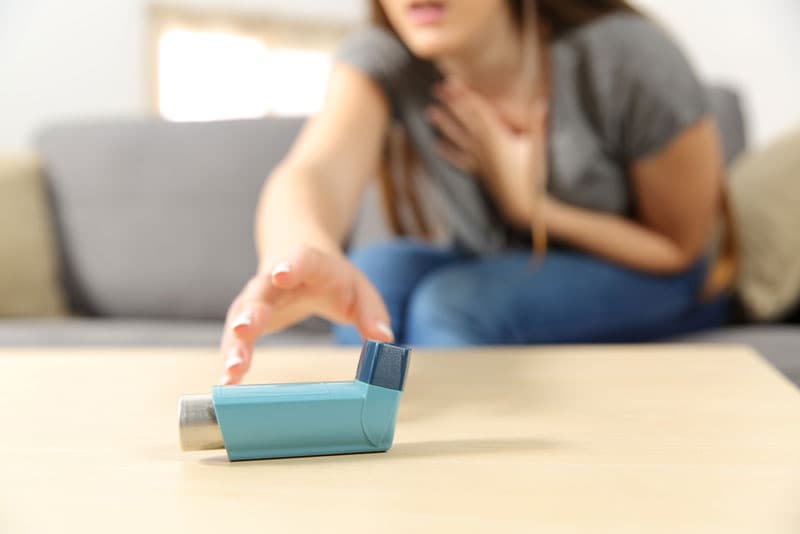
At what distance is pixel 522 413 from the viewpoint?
438mm

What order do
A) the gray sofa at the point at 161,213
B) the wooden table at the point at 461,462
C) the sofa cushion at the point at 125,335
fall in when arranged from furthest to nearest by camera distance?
1. the gray sofa at the point at 161,213
2. the sofa cushion at the point at 125,335
3. the wooden table at the point at 461,462

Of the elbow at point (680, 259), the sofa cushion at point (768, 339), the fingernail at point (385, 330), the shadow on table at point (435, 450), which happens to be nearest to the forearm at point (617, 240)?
the elbow at point (680, 259)

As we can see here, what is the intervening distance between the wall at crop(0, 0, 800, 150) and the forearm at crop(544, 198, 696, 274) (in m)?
1.86

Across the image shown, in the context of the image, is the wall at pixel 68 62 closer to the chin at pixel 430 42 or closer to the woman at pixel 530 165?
the woman at pixel 530 165

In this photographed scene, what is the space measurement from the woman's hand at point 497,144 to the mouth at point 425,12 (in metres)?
0.23

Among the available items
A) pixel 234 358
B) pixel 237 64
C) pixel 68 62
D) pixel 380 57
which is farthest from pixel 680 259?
pixel 237 64

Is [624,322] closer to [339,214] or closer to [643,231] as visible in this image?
[643,231]

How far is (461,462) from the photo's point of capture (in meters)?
0.34

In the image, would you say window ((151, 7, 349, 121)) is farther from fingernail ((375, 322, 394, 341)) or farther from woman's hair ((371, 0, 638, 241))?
fingernail ((375, 322, 394, 341))

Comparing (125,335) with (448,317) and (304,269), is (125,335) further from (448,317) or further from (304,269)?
(304,269)

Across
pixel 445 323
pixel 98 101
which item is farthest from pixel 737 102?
pixel 98 101

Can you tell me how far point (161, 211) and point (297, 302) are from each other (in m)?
1.09

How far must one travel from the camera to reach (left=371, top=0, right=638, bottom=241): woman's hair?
39.6 inches

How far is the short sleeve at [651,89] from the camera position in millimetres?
942
